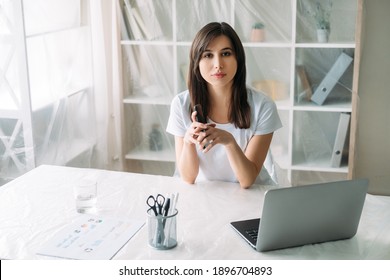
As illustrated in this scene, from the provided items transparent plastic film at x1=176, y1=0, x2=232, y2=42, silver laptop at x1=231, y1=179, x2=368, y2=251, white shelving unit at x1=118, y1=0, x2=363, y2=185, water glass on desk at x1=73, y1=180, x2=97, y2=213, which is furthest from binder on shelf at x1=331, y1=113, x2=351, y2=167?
water glass on desk at x1=73, y1=180, x2=97, y2=213

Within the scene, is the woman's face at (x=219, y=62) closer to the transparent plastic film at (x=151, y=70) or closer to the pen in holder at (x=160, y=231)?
the pen in holder at (x=160, y=231)

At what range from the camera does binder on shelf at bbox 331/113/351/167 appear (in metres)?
3.04

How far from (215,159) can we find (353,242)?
655mm

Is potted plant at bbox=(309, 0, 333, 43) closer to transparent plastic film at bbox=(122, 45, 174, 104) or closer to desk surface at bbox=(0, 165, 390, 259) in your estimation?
transparent plastic film at bbox=(122, 45, 174, 104)

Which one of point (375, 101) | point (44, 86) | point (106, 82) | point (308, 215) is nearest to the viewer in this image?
point (308, 215)

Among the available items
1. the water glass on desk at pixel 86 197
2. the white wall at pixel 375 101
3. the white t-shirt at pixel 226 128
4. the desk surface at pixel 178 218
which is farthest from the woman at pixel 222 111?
the white wall at pixel 375 101

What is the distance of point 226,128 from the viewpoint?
1994 millimetres

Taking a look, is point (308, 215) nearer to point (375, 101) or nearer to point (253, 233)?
point (253, 233)

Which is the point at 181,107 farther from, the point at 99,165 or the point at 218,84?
the point at 99,165

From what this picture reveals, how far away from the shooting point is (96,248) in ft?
4.73

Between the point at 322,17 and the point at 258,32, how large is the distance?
0.34 metres

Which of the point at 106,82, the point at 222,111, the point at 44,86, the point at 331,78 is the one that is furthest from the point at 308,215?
the point at 106,82

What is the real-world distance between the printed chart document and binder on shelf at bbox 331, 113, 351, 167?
1.76 m

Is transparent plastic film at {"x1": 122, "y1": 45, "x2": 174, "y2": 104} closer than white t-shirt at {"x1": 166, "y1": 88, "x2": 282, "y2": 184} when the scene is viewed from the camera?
No
